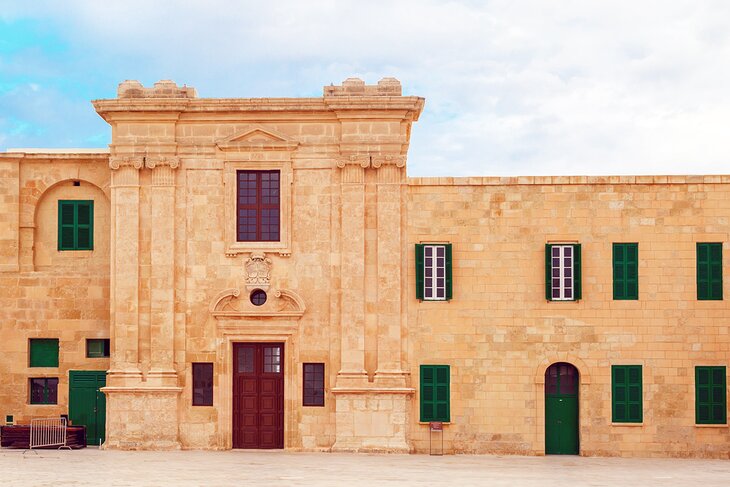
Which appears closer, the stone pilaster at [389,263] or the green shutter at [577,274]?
the stone pilaster at [389,263]

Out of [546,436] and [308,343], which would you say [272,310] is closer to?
[308,343]

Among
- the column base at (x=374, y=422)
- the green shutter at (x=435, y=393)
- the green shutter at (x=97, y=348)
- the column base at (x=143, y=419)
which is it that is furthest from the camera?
the green shutter at (x=97, y=348)

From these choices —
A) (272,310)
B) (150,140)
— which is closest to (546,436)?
(272,310)

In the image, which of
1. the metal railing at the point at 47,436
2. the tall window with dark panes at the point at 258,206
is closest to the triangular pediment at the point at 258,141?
the tall window with dark panes at the point at 258,206

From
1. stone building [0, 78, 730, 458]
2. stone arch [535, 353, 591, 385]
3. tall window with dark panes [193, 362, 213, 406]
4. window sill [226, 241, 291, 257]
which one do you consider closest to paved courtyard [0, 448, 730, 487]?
stone building [0, 78, 730, 458]

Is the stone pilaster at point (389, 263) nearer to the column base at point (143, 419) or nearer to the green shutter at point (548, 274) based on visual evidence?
the green shutter at point (548, 274)

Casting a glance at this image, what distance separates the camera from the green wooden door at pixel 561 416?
32844 millimetres

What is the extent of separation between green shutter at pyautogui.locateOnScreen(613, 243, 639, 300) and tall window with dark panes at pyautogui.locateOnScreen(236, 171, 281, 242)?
33.6 feet

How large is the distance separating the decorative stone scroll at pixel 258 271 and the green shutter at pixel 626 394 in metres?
10.7

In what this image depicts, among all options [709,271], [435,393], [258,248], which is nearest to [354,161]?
[258,248]

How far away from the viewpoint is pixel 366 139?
32906 millimetres

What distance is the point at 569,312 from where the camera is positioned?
3281 cm

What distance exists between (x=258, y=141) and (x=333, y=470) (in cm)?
1047

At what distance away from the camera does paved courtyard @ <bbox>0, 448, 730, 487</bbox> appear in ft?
86.3
